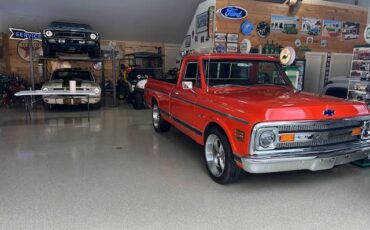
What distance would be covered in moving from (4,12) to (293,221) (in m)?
11.9

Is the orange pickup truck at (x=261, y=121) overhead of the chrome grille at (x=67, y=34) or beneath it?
beneath

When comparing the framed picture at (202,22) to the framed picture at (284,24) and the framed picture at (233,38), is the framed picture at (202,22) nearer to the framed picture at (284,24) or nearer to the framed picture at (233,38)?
the framed picture at (233,38)

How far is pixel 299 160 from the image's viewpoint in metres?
2.95

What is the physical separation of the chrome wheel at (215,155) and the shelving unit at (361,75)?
10.2 ft

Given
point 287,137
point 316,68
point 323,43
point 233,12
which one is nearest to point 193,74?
point 287,137

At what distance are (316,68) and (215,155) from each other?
7.20 meters

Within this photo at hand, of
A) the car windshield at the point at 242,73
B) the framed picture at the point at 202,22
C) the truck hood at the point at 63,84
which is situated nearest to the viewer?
the car windshield at the point at 242,73

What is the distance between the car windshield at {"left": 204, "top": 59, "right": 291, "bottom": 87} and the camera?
13.2ft

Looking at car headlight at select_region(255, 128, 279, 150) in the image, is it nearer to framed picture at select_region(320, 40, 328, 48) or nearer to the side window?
the side window

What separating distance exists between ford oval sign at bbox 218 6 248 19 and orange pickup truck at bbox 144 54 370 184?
486 cm

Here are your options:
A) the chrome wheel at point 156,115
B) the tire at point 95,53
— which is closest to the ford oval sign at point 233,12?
the tire at point 95,53

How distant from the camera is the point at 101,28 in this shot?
1169 centimetres

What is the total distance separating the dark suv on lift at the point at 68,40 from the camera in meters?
8.84

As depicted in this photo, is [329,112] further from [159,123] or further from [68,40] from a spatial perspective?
[68,40]
